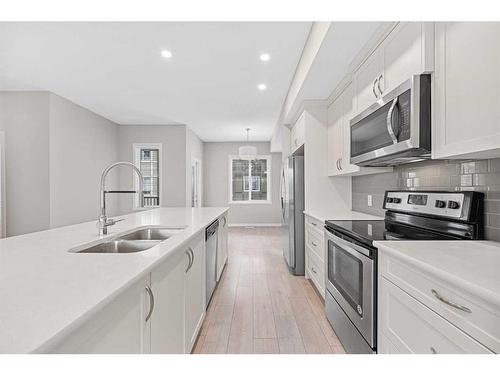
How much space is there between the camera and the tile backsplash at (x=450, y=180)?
1452 millimetres

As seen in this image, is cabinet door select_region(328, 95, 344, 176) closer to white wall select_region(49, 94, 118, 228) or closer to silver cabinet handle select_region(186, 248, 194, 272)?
silver cabinet handle select_region(186, 248, 194, 272)

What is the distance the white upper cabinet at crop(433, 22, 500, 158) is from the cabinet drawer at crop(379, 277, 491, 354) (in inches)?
27.8

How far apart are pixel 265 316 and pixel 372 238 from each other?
1399mm

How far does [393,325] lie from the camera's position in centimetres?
135

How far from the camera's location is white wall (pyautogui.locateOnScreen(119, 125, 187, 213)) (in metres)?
6.95

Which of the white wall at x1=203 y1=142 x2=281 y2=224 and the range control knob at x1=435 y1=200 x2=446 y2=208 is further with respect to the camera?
the white wall at x1=203 y1=142 x2=281 y2=224

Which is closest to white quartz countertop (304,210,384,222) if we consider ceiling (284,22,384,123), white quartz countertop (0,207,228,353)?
ceiling (284,22,384,123)

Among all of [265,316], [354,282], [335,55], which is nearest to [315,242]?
[265,316]

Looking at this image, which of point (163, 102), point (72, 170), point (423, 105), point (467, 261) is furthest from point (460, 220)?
point (72, 170)

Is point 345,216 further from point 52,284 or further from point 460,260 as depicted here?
point 52,284

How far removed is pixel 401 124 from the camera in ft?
5.54

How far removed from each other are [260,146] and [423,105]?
7.64 metres

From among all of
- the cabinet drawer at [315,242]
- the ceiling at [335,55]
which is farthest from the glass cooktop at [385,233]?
the ceiling at [335,55]

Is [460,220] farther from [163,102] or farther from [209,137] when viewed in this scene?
[209,137]
